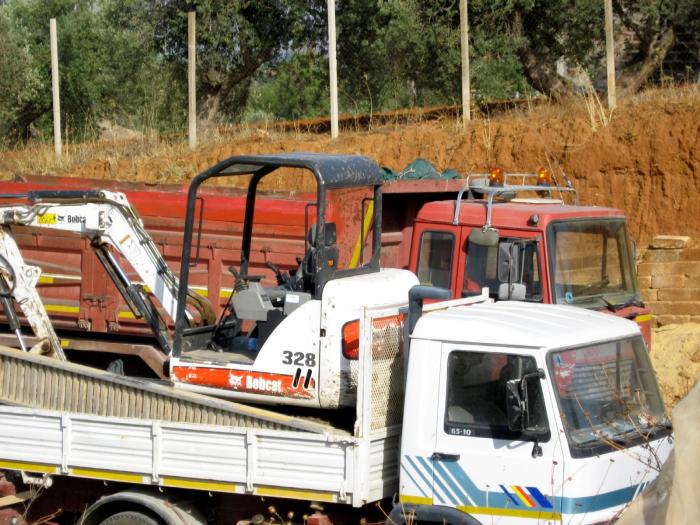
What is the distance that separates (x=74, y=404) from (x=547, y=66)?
555 inches

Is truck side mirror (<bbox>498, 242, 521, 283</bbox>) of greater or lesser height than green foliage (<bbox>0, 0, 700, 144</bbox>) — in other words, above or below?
below

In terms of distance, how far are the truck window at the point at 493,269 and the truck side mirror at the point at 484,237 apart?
0.07 metres

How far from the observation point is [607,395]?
6.46m

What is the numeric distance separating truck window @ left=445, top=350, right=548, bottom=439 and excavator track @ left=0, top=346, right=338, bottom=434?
907mm

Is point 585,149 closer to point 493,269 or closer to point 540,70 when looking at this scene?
point 540,70

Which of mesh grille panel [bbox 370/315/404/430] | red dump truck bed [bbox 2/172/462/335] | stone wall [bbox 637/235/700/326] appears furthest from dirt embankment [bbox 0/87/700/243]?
mesh grille panel [bbox 370/315/404/430]

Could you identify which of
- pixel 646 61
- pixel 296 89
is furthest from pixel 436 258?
pixel 296 89

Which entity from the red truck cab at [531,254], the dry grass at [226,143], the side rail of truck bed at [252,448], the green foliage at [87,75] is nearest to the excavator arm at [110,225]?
the side rail of truck bed at [252,448]

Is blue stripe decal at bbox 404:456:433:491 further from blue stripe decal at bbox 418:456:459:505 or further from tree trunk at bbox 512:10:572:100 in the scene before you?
tree trunk at bbox 512:10:572:100

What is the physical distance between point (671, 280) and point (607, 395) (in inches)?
283

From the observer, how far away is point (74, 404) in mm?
7973

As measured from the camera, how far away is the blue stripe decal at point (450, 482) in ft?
20.8

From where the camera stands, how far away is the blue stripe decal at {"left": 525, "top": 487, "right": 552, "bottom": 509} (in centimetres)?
609

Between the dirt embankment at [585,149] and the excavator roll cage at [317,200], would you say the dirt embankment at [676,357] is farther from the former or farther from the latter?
the excavator roll cage at [317,200]
